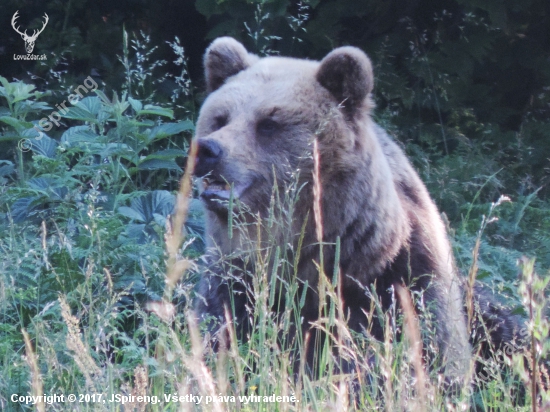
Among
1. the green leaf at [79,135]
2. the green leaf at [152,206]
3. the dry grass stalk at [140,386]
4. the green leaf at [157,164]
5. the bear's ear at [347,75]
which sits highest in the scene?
the bear's ear at [347,75]

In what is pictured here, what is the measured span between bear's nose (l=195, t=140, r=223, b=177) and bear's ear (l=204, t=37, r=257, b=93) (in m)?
0.79

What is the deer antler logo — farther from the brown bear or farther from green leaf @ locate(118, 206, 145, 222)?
the brown bear

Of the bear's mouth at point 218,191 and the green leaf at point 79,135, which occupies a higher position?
the green leaf at point 79,135

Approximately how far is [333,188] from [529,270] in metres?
2.16

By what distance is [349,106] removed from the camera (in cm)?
392

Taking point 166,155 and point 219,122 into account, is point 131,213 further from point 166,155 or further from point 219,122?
point 219,122

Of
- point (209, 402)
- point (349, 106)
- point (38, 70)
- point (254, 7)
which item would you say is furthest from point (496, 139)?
point (209, 402)

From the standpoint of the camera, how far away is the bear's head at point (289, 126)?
3715 mm

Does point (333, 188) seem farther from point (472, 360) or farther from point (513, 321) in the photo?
point (472, 360)

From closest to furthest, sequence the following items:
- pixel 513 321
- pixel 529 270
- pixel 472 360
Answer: pixel 529 270, pixel 472 360, pixel 513 321

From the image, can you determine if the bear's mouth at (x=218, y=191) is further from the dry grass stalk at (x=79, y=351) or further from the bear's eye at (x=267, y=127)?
the dry grass stalk at (x=79, y=351)

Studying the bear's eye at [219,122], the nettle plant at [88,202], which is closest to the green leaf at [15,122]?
the nettle plant at [88,202]

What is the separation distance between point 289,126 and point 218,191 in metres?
0.48

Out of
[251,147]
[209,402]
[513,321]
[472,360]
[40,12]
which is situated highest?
[40,12]
